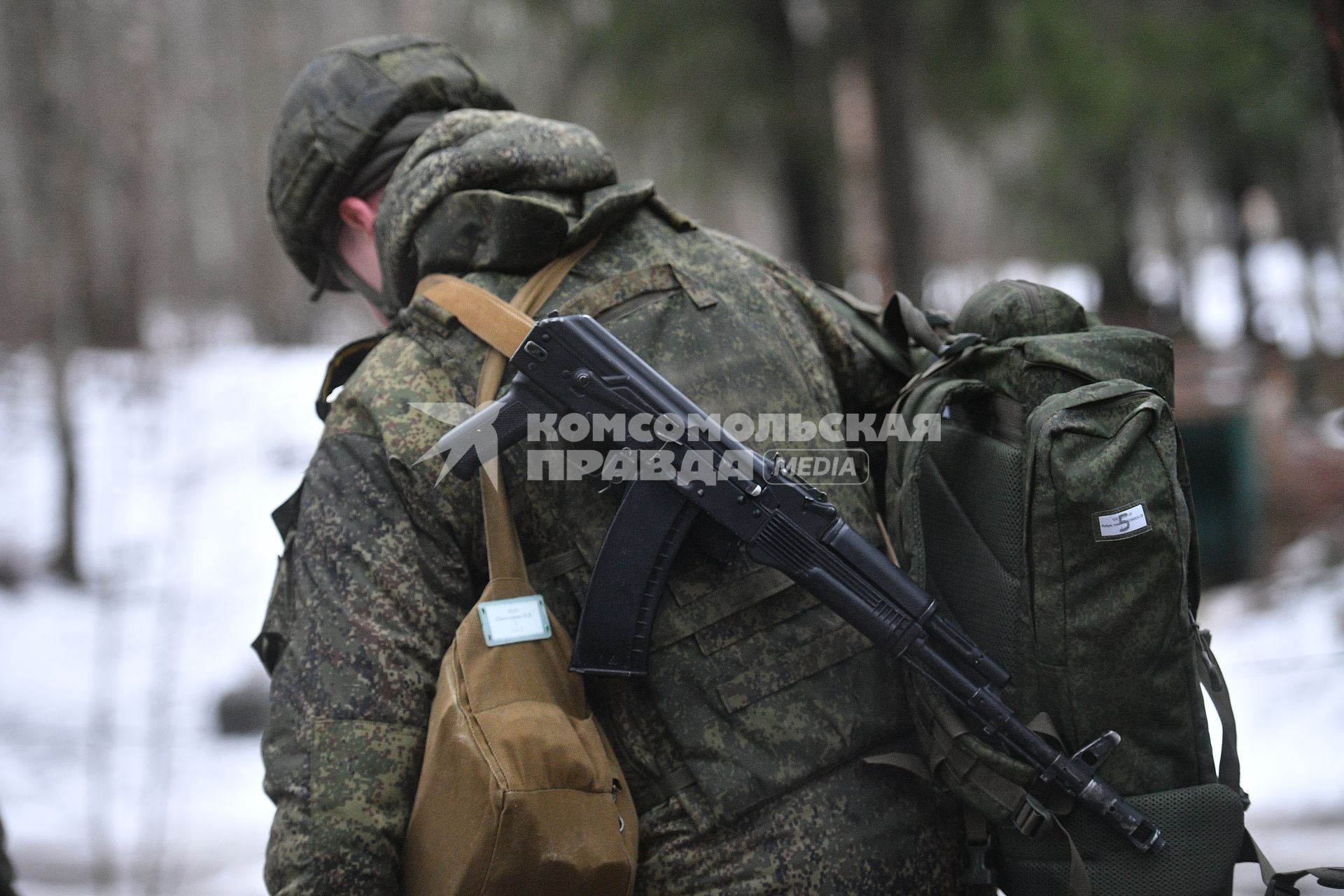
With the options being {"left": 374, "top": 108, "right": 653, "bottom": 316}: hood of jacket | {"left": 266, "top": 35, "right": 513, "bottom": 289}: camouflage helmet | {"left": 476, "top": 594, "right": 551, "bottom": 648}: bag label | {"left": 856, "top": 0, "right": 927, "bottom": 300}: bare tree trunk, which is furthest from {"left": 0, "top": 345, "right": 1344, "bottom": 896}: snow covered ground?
{"left": 374, "top": 108, "right": 653, "bottom": 316}: hood of jacket

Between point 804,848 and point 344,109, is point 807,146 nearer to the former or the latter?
point 344,109

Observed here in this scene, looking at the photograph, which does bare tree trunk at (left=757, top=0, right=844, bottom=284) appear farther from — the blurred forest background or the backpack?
the backpack

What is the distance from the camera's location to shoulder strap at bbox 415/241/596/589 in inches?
63.5

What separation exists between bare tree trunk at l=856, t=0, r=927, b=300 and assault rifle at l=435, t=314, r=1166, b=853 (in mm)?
4925

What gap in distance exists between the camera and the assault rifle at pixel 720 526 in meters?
1.60

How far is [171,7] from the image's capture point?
21.9ft

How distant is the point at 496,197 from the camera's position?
1.70 m

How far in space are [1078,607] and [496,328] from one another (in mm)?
916

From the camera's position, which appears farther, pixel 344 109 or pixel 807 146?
pixel 807 146

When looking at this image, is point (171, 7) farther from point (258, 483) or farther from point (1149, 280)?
point (1149, 280)

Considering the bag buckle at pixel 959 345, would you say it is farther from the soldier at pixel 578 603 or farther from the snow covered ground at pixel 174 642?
the snow covered ground at pixel 174 642

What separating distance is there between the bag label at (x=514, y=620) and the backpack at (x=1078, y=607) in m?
0.53

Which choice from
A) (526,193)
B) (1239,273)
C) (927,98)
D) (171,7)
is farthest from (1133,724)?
(1239,273)

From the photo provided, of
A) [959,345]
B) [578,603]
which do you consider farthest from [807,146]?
[578,603]
